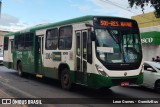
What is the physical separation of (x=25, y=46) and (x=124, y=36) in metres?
8.26

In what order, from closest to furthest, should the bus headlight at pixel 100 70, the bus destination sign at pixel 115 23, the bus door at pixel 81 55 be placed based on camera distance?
the bus headlight at pixel 100 70, the bus destination sign at pixel 115 23, the bus door at pixel 81 55

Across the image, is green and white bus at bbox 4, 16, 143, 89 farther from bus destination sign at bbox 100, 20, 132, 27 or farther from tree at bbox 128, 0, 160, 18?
tree at bbox 128, 0, 160, 18

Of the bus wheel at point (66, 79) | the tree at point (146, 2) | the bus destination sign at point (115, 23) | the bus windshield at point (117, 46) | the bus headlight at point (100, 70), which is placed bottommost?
the bus wheel at point (66, 79)

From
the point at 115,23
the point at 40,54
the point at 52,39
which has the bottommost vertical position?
the point at 40,54

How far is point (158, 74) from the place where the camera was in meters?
14.7

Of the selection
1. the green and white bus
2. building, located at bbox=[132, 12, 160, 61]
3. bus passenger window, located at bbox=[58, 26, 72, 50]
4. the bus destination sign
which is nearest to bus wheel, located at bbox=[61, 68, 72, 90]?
the green and white bus

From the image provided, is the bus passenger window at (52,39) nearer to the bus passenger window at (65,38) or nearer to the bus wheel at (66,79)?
the bus passenger window at (65,38)

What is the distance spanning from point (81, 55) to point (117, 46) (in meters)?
1.52

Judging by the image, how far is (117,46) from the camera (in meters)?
12.5

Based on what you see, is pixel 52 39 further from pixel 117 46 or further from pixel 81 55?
pixel 117 46

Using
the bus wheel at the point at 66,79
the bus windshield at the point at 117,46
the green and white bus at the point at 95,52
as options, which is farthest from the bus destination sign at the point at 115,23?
the bus wheel at the point at 66,79

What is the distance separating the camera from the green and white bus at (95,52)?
1214 centimetres

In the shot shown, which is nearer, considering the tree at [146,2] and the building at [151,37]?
the tree at [146,2]

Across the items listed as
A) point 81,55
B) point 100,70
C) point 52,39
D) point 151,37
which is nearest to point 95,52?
point 100,70
